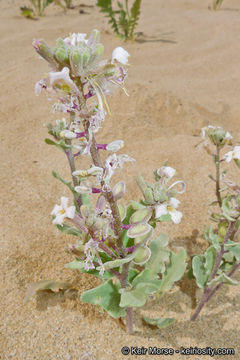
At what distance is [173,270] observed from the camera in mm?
1619

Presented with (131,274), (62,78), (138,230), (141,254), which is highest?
(62,78)

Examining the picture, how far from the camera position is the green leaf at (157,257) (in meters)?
1.56

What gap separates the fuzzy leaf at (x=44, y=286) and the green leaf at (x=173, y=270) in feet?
1.68

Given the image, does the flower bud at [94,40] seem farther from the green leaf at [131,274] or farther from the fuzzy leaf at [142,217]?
the green leaf at [131,274]

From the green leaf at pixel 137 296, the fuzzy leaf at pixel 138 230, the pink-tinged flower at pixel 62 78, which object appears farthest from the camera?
the green leaf at pixel 137 296

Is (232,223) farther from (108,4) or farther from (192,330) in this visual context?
(108,4)

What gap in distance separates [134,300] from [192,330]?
62 cm

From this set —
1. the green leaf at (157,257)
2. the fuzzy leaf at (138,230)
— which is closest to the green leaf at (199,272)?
the green leaf at (157,257)

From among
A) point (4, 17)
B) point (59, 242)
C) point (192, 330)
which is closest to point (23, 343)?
point (59, 242)

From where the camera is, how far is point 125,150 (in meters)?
2.88

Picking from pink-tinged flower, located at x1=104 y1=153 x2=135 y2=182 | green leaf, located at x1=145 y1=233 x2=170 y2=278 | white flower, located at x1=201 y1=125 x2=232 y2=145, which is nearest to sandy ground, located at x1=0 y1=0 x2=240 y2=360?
green leaf, located at x1=145 y1=233 x2=170 y2=278

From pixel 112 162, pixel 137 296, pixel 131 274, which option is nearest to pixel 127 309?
pixel 131 274

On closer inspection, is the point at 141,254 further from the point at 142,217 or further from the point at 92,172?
the point at 92,172

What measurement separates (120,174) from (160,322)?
1241 millimetres
